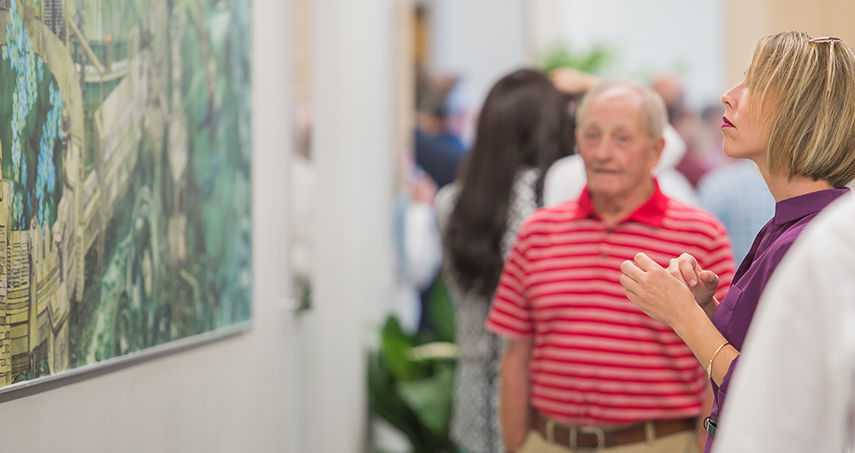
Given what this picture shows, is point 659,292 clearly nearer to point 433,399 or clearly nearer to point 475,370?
point 475,370

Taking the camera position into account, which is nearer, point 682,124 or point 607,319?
point 607,319

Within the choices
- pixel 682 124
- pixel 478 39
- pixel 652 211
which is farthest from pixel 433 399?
pixel 478 39

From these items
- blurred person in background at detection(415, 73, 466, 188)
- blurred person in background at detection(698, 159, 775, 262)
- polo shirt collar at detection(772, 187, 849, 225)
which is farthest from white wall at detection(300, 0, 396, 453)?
polo shirt collar at detection(772, 187, 849, 225)

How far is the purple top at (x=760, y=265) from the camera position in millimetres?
1450

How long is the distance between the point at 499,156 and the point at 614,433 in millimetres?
1070

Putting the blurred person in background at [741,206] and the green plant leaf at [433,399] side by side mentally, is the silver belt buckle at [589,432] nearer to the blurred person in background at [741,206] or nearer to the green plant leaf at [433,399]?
the blurred person in background at [741,206]

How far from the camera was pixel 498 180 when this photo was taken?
307cm

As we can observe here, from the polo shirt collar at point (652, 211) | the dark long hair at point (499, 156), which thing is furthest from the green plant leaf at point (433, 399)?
the polo shirt collar at point (652, 211)

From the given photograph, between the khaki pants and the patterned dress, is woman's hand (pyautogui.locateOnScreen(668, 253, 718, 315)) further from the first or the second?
the patterned dress

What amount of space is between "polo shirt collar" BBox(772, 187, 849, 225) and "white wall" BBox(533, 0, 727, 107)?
842cm

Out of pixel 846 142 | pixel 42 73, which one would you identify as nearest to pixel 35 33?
pixel 42 73

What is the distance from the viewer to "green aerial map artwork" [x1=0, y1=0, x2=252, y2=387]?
5.06 ft

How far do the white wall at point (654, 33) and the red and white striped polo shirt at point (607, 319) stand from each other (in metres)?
7.66

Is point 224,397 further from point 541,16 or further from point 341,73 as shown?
point 541,16
